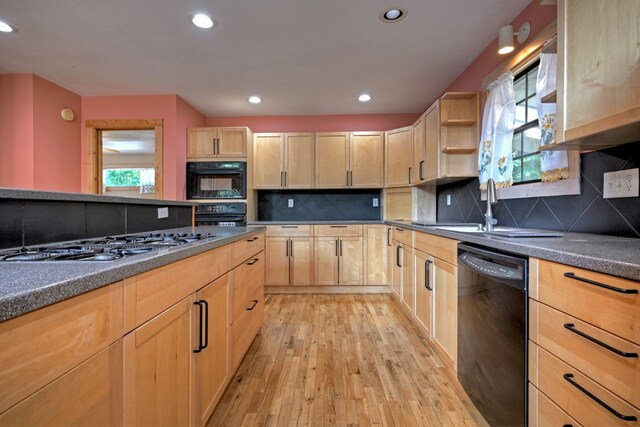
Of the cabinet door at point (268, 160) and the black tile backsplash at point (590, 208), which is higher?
the cabinet door at point (268, 160)

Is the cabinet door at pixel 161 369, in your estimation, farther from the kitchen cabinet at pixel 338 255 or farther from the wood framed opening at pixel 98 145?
the wood framed opening at pixel 98 145

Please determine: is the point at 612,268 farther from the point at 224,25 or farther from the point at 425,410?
the point at 224,25

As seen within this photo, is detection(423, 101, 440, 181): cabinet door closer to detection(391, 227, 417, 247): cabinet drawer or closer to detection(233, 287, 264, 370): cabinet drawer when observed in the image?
detection(391, 227, 417, 247): cabinet drawer

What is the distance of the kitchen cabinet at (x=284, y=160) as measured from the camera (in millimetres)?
3879

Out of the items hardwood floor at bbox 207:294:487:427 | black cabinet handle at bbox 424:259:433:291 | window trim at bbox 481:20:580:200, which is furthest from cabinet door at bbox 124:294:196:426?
window trim at bbox 481:20:580:200

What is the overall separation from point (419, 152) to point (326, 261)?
1.69 m

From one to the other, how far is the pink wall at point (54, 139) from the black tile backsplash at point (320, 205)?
2253 mm

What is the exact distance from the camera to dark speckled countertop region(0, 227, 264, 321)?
47 cm

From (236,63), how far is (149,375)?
2.72 m

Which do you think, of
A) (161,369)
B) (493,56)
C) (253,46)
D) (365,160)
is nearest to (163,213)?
(161,369)

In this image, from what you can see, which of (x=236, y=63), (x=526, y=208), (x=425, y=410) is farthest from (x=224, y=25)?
(x=425, y=410)

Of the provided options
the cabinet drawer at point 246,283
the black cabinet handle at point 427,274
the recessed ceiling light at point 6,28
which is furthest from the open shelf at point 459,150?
the recessed ceiling light at point 6,28

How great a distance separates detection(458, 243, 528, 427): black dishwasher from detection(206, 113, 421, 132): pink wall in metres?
2.95

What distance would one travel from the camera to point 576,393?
854mm
